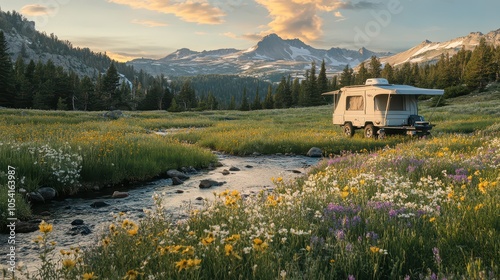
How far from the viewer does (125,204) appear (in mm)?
9391

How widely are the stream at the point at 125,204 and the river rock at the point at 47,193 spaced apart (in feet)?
0.89

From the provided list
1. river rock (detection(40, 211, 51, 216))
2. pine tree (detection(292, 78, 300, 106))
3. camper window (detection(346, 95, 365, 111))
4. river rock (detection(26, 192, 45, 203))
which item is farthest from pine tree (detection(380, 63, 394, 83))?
river rock (detection(40, 211, 51, 216))

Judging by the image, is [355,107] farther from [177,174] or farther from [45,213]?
[45,213]

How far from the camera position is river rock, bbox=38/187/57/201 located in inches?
377

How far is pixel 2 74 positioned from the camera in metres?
64.1

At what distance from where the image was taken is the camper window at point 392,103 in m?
22.1

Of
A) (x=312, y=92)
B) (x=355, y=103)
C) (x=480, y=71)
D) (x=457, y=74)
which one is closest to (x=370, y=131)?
(x=355, y=103)

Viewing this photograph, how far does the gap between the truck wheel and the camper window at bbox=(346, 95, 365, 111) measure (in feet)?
4.25

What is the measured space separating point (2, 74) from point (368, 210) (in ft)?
251

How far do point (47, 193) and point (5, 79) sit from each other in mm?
69615

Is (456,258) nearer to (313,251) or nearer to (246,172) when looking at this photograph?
(313,251)

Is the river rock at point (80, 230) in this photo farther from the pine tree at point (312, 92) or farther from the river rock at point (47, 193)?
the pine tree at point (312, 92)

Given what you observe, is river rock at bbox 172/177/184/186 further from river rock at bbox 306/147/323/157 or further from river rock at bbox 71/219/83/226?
river rock at bbox 306/147/323/157

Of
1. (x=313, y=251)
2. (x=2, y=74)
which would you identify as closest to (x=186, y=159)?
(x=313, y=251)
